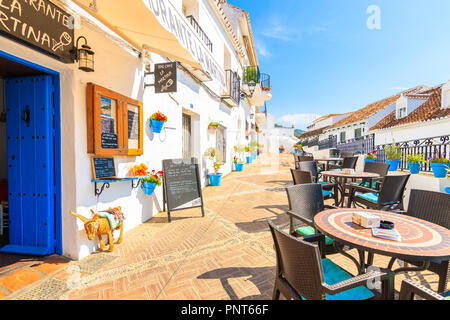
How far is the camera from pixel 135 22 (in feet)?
9.57

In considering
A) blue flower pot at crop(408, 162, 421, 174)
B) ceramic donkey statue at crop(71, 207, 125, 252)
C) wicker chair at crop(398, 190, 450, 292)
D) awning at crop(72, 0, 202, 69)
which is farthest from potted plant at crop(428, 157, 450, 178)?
ceramic donkey statue at crop(71, 207, 125, 252)

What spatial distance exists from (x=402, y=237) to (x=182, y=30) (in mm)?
3439

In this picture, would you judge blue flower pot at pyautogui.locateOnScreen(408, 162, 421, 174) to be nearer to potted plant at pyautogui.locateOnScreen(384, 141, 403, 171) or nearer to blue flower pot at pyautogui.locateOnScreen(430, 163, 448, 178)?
blue flower pot at pyautogui.locateOnScreen(430, 163, 448, 178)

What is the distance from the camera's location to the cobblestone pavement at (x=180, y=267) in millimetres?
2316

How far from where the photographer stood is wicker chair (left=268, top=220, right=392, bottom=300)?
1.26 metres

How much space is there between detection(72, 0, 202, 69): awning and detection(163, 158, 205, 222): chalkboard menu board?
7.01 feet

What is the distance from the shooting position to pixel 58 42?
2631 millimetres

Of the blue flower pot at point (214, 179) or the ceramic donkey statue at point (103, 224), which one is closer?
the ceramic donkey statue at point (103, 224)

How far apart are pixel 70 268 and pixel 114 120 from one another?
2220mm

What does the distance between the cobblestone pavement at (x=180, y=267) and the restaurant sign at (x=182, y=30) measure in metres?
3.00

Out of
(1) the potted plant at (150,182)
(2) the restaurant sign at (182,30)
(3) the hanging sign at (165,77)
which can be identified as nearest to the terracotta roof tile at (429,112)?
(2) the restaurant sign at (182,30)

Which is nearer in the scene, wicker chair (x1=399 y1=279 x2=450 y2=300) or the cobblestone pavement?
wicker chair (x1=399 y1=279 x2=450 y2=300)

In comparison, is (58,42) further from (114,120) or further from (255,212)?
(255,212)

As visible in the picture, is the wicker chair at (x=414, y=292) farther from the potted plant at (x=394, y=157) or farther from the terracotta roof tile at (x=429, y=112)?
the terracotta roof tile at (x=429, y=112)
